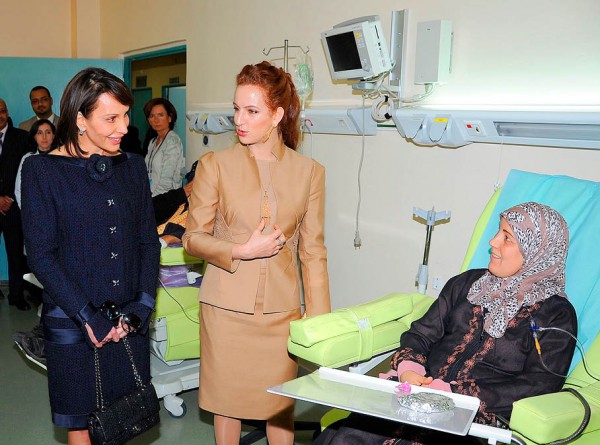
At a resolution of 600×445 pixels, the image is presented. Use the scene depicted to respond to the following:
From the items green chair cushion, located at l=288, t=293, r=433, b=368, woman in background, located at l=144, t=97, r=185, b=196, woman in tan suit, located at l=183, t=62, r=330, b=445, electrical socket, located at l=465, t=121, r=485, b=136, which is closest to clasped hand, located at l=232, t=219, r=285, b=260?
woman in tan suit, located at l=183, t=62, r=330, b=445

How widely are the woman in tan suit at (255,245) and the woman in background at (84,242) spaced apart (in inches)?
12.4

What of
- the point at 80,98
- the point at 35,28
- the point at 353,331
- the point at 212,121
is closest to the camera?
the point at 80,98

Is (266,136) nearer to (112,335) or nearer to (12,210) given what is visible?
(112,335)

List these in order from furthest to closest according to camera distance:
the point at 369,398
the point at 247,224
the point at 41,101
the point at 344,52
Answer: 1. the point at 41,101
2. the point at 344,52
3. the point at 247,224
4. the point at 369,398

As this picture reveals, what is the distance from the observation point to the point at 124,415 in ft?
6.91

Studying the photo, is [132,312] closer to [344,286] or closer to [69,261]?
[69,261]

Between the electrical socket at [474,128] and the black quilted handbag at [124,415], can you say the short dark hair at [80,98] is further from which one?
the electrical socket at [474,128]

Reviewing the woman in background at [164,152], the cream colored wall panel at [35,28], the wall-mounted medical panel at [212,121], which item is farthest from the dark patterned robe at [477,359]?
the cream colored wall panel at [35,28]

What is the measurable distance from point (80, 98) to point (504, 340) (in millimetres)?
1566

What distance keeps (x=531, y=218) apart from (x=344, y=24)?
1.62 meters

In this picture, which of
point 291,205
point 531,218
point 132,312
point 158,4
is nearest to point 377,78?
point 291,205

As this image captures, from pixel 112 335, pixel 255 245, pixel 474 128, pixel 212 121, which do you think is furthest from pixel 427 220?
pixel 212 121

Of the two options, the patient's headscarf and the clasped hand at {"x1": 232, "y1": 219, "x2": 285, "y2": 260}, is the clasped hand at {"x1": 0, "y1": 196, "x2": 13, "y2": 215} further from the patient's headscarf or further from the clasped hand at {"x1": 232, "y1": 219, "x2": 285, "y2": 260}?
the patient's headscarf

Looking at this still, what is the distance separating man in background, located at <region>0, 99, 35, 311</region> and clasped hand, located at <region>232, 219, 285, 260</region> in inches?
140
